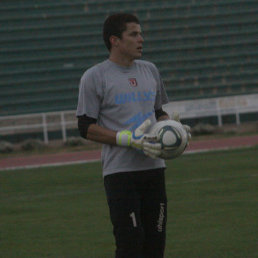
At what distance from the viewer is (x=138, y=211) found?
4.85 metres

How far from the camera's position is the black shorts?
15.8ft

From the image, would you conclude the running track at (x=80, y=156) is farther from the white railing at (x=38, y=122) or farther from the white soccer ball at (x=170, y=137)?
the white soccer ball at (x=170, y=137)

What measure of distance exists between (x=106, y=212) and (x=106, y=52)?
16.7 meters

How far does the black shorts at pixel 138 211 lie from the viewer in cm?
480

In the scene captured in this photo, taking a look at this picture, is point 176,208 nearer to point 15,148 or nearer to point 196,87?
point 15,148

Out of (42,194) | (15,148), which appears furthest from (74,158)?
(42,194)

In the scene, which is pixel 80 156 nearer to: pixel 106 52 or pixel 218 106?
pixel 218 106

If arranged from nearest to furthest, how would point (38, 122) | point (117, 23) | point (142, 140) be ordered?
point (142, 140)
point (117, 23)
point (38, 122)

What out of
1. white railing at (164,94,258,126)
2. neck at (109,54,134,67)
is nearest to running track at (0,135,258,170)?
white railing at (164,94,258,126)

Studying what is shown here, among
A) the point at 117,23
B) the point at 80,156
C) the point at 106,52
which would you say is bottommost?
the point at 80,156

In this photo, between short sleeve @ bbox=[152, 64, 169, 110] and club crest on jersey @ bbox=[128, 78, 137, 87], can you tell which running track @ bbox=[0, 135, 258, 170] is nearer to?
short sleeve @ bbox=[152, 64, 169, 110]

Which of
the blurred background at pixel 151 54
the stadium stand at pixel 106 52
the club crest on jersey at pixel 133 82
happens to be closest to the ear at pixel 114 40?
the club crest on jersey at pixel 133 82

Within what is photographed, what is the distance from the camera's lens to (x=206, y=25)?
27500 mm

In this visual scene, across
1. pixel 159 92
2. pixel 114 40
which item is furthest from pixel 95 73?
pixel 159 92
